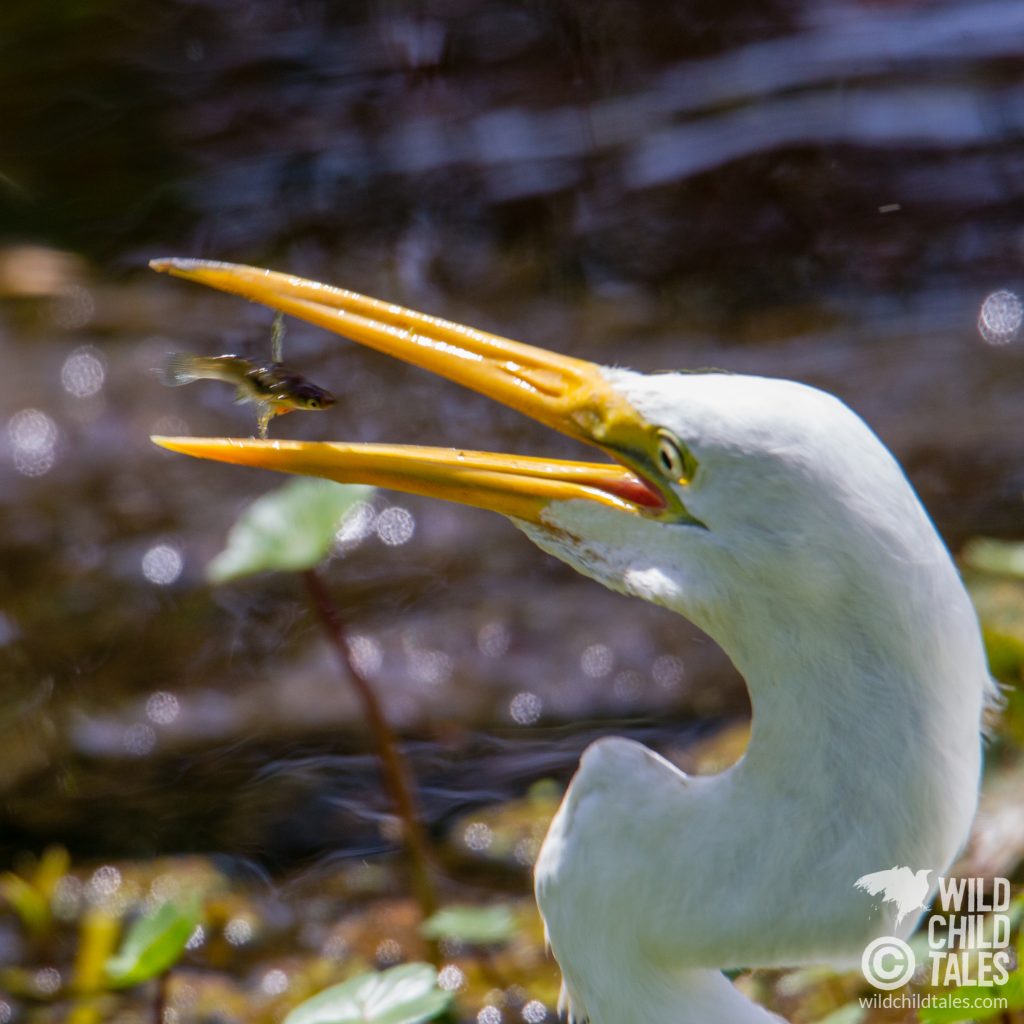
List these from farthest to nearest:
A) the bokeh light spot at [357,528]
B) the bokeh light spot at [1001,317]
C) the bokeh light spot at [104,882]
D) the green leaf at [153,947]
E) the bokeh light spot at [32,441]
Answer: the bokeh light spot at [1001,317] < the bokeh light spot at [32,441] < the bokeh light spot at [357,528] < the bokeh light spot at [104,882] < the green leaf at [153,947]

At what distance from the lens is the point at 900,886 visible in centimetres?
160

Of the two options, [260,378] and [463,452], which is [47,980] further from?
[463,452]

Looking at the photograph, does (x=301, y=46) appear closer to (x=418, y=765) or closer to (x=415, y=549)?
(x=415, y=549)

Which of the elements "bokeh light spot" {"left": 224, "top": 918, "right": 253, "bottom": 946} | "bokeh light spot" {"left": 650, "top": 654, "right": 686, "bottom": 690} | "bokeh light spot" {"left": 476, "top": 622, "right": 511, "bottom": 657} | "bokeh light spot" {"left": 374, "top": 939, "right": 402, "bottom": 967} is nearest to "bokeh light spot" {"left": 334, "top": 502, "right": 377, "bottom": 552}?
"bokeh light spot" {"left": 476, "top": 622, "right": 511, "bottom": 657}

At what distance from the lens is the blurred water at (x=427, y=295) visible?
4.28 m

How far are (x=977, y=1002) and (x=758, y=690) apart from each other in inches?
25.6

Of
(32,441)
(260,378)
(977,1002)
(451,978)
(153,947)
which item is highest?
(260,378)

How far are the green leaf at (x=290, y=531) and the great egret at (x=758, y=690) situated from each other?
1.00 m

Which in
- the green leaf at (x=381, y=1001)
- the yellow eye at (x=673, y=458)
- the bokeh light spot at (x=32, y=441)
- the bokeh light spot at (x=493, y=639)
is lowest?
the bokeh light spot at (x=493, y=639)

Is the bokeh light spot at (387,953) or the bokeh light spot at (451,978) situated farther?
the bokeh light spot at (387,953)

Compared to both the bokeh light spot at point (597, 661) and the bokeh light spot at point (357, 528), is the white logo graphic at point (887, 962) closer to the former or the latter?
the bokeh light spot at point (597, 661)

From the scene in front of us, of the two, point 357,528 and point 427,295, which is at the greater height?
point 427,295

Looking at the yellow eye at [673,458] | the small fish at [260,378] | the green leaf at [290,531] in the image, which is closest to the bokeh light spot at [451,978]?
the green leaf at [290,531]

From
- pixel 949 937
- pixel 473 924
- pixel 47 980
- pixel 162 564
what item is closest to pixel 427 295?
pixel 162 564
